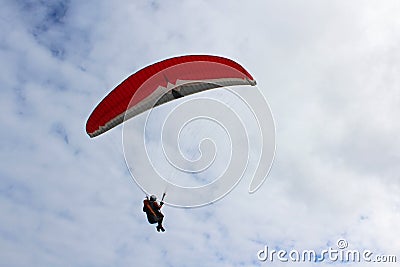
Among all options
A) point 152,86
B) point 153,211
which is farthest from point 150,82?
point 153,211

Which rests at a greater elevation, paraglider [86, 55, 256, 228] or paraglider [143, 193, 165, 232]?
paraglider [86, 55, 256, 228]

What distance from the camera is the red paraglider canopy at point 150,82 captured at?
19062 millimetres

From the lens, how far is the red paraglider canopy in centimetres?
1906

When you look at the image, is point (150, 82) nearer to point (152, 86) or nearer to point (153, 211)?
point (152, 86)

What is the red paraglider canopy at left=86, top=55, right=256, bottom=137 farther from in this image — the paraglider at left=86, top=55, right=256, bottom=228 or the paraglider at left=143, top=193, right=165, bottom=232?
the paraglider at left=143, top=193, right=165, bottom=232

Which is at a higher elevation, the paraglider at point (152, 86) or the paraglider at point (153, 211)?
the paraglider at point (152, 86)

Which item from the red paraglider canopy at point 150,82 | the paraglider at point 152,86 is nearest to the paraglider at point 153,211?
the paraglider at point 152,86

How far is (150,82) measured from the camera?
62.4 feet

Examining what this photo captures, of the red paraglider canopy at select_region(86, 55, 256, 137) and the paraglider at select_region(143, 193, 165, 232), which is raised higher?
the red paraglider canopy at select_region(86, 55, 256, 137)

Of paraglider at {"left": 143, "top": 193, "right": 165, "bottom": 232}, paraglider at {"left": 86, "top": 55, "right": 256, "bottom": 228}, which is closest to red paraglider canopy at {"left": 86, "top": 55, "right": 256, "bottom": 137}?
paraglider at {"left": 86, "top": 55, "right": 256, "bottom": 228}

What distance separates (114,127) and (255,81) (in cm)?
624

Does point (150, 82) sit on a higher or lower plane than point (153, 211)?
higher

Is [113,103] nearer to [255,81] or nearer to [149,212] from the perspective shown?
[149,212]

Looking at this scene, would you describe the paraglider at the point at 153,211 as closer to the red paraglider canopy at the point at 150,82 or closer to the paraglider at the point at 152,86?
the paraglider at the point at 152,86
